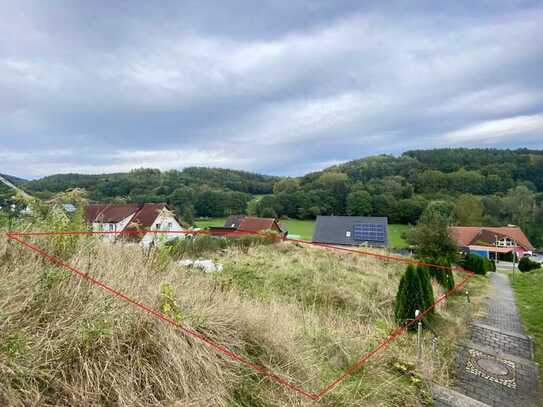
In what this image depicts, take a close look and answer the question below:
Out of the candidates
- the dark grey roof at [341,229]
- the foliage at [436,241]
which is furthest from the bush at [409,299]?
the dark grey roof at [341,229]

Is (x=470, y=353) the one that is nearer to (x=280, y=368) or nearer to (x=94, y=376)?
(x=280, y=368)

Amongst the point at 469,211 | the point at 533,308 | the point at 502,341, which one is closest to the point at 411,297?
the point at 502,341

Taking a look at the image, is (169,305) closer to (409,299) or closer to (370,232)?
(409,299)

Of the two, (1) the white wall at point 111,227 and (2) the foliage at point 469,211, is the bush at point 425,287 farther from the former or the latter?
(2) the foliage at point 469,211

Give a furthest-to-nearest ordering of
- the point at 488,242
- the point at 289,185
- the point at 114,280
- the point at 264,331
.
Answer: the point at 289,185
the point at 488,242
the point at 264,331
the point at 114,280

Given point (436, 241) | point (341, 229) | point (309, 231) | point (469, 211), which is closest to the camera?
point (436, 241)

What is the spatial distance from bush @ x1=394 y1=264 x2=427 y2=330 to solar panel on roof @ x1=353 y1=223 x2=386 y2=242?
1981 centimetres

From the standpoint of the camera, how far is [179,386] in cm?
160

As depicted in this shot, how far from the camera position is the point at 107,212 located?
3260 millimetres

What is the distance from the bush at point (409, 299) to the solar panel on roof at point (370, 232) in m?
19.8

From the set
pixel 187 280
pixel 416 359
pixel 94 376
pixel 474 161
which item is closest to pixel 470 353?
pixel 416 359

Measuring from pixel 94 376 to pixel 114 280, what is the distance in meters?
0.65

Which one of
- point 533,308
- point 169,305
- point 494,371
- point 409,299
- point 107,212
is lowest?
point 533,308

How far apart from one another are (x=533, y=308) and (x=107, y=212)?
1008cm
